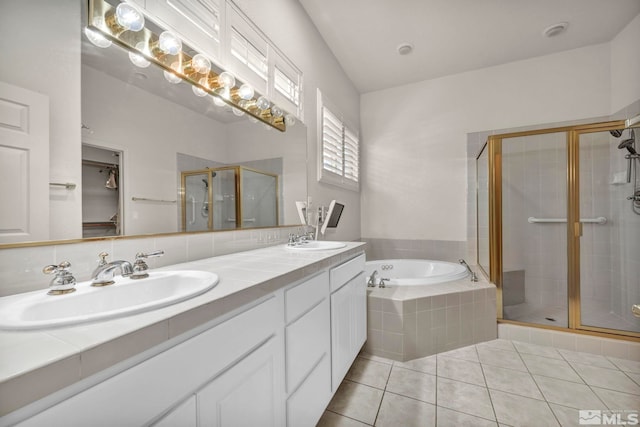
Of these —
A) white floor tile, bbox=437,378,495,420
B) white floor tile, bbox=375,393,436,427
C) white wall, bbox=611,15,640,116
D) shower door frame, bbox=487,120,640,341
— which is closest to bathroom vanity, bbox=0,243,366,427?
white floor tile, bbox=375,393,436,427

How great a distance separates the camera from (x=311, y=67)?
233 centimetres

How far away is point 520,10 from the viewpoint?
2.17 metres

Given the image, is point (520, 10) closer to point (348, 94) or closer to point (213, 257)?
point (348, 94)

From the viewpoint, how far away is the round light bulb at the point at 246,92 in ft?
4.98

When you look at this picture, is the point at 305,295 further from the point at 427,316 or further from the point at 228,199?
the point at 427,316

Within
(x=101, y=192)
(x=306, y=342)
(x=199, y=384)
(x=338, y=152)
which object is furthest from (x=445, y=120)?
(x=199, y=384)

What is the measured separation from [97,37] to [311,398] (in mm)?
1552

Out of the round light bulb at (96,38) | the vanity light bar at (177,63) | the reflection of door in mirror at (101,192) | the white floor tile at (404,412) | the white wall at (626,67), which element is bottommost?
the white floor tile at (404,412)

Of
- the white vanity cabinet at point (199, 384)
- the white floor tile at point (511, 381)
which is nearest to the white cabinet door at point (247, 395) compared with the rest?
the white vanity cabinet at point (199, 384)

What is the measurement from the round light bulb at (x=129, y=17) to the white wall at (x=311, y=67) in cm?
75

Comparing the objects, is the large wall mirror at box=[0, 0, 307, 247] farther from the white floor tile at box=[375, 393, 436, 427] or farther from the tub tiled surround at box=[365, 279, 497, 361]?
the white floor tile at box=[375, 393, 436, 427]

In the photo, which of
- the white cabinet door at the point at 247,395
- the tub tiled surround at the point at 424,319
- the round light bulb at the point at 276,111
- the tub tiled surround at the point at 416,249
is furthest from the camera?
the tub tiled surround at the point at 416,249

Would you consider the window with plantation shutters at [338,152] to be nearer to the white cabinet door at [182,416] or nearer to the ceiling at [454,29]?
the ceiling at [454,29]

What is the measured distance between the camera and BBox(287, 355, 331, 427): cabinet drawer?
980mm
